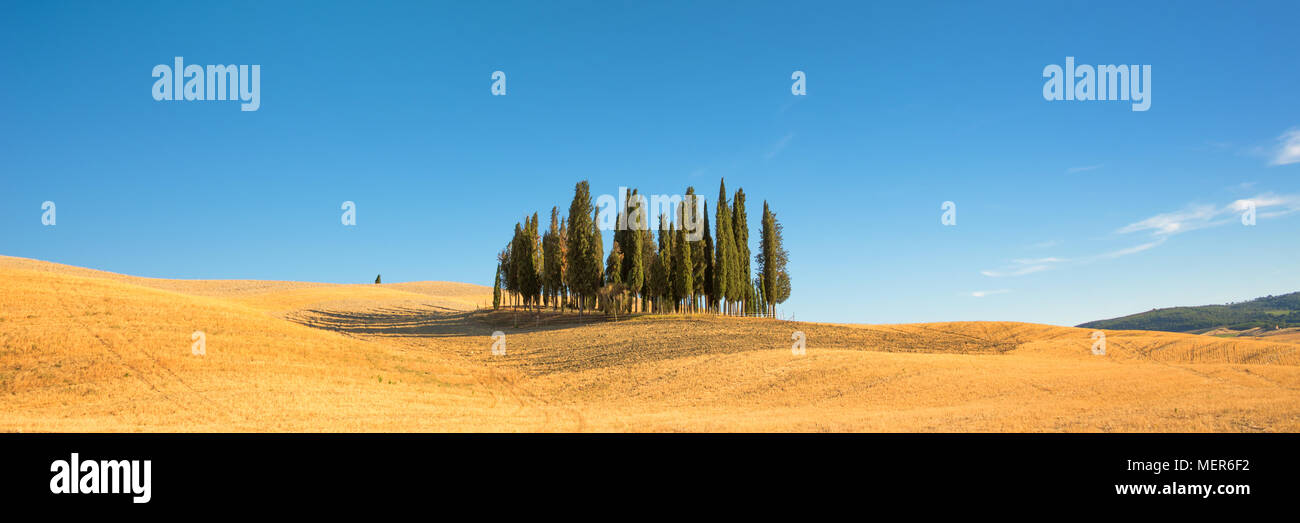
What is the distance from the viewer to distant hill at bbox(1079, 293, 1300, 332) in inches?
5556

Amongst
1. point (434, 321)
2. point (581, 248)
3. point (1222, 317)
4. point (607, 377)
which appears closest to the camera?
point (607, 377)

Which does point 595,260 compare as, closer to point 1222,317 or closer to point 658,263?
point 658,263

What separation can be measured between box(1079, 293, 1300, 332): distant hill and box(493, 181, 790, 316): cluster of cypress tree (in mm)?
111019

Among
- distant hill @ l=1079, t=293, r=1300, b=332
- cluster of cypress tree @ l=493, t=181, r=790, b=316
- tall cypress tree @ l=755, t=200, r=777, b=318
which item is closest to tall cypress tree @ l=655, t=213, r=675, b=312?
cluster of cypress tree @ l=493, t=181, r=790, b=316

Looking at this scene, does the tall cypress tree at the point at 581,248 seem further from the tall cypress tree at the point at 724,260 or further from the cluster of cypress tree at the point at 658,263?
the tall cypress tree at the point at 724,260

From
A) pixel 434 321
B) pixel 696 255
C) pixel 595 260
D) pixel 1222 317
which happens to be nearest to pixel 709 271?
pixel 696 255

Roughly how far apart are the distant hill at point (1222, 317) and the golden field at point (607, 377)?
12866 cm

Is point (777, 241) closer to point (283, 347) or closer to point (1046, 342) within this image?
point (1046, 342)

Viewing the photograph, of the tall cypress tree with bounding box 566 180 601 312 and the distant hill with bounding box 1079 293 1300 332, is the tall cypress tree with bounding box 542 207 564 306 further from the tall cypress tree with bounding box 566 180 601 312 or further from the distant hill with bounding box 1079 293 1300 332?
the distant hill with bounding box 1079 293 1300 332

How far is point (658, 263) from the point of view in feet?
208

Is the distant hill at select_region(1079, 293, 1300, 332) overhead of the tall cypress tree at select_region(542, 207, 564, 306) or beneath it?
beneath

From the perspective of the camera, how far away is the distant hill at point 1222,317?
141 meters

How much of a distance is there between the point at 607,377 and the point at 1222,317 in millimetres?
184847

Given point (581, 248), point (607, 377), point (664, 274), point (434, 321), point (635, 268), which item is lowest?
point (607, 377)
